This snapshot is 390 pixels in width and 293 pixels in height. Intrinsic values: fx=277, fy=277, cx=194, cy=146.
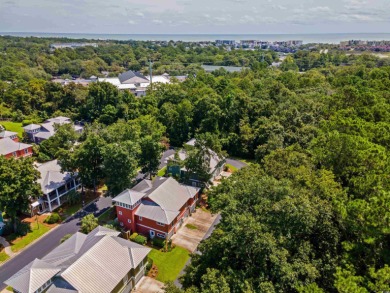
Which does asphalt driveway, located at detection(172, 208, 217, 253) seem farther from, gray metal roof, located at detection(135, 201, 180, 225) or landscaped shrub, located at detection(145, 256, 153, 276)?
landscaped shrub, located at detection(145, 256, 153, 276)

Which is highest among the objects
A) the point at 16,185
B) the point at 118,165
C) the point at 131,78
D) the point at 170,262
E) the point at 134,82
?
the point at 131,78

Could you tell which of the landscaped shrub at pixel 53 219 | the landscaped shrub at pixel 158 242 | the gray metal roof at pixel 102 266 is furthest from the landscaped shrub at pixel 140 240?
the landscaped shrub at pixel 53 219

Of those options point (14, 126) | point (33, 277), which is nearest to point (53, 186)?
point (33, 277)

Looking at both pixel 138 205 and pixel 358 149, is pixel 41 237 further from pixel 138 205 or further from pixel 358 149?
pixel 358 149

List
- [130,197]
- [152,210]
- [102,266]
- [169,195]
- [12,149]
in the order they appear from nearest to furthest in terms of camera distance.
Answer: [102,266] → [130,197] → [152,210] → [169,195] → [12,149]

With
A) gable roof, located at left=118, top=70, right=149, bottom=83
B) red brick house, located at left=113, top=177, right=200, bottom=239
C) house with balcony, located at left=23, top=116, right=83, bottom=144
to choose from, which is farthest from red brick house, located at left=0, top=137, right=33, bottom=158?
gable roof, located at left=118, top=70, right=149, bottom=83

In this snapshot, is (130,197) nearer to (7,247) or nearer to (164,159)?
(7,247)
